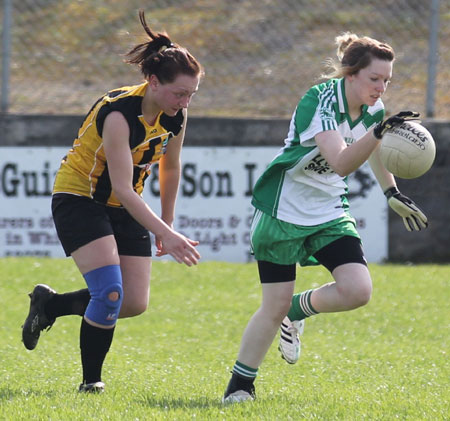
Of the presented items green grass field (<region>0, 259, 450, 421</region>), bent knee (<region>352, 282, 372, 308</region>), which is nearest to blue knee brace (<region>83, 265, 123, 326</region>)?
green grass field (<region>0, 259, 450, 421</region>)

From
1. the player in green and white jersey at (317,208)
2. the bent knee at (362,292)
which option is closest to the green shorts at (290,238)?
the player in green and white jersey at (317,208)

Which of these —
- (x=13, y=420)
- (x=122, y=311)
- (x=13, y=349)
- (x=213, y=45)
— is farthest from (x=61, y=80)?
(x=13, y=420)

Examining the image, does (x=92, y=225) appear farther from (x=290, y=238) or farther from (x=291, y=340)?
(x=291, y=340)

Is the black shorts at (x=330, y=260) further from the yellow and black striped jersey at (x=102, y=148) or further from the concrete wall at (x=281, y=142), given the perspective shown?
the concrete wall at (x=281, y=142)

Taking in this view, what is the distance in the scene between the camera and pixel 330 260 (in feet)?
15.1

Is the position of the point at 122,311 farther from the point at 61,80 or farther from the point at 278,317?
the point at 61,80

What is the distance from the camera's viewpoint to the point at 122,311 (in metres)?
4.96

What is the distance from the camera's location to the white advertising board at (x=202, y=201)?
31.7 ft

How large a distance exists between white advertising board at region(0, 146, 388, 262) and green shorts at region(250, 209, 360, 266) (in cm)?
520

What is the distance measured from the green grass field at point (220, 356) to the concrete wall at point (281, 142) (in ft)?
2.63

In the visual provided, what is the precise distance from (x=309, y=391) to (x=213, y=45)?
7.13 m

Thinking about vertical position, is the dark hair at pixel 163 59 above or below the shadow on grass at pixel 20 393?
above

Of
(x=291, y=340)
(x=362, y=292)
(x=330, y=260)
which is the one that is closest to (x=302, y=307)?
(x=291, y=340)

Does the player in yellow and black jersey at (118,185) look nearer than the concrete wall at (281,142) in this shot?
Yes
